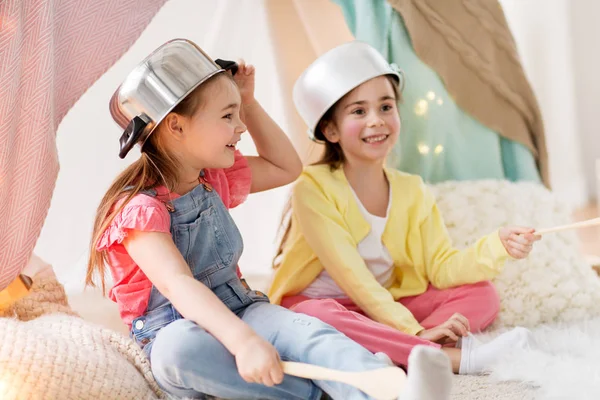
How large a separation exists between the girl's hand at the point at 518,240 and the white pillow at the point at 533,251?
0.21 m

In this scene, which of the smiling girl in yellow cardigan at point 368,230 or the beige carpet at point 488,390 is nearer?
the beige carpet at point 488,390

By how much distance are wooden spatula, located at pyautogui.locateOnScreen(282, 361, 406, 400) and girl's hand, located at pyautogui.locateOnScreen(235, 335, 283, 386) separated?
35 millimetres

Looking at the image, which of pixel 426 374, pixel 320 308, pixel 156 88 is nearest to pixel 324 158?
pixel 320 308

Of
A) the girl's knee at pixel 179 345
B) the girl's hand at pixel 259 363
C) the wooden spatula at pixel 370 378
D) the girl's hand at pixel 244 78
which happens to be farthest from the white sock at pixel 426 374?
the girl's hand at pixel 244 78

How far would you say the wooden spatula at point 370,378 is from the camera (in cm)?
93

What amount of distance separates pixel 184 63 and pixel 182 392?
50 cm

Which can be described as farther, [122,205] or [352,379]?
[122,205]

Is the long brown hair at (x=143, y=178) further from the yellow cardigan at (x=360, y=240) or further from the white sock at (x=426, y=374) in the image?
the white sock at (x=426, y=374)

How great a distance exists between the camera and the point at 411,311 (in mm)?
1509

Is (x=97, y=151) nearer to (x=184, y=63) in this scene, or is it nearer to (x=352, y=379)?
(x=184, y=63)

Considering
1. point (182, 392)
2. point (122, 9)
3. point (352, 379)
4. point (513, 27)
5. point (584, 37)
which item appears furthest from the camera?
point (584, 37)

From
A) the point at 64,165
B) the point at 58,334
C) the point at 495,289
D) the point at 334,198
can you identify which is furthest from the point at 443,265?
the point at 64,165

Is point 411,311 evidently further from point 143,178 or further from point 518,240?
point 143,178

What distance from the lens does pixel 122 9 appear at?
139 centimetres
